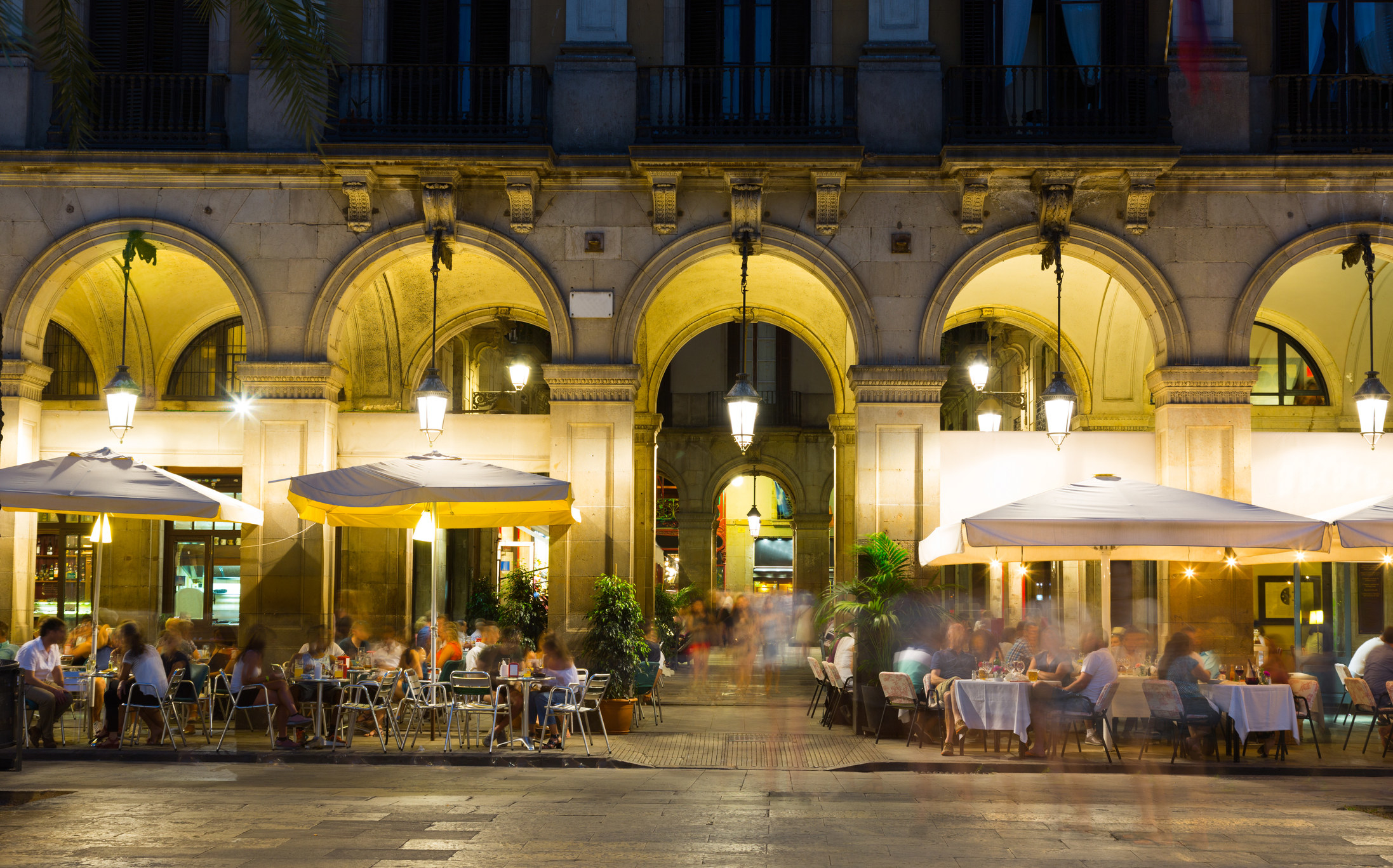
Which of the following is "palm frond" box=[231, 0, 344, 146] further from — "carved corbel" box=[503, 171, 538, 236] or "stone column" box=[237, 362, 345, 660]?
"stone column" box=[237, 362, 345, 660]

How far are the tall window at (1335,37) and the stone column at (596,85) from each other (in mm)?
7663

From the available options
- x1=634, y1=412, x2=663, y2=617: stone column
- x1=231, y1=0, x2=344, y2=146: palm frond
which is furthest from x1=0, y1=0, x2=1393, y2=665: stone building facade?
x1=231, y1=0, x2=344, y2=146: palm frond

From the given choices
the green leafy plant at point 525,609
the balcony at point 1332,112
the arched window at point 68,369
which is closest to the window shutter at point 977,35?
the balcony at point 1332,112

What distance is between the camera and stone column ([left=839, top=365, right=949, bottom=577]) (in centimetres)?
1454

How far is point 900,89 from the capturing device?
588 inches

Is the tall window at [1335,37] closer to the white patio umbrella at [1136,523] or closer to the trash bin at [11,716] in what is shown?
the white patio umbrella at [1136,523]

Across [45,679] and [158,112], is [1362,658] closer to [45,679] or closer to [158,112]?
[45,679]

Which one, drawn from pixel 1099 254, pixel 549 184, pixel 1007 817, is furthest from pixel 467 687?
pixel 1099 254

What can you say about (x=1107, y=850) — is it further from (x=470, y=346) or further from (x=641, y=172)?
(x=470, y=346)

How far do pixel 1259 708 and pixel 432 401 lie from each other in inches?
344

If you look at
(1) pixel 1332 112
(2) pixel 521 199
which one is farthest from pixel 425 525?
(1) pixel 1332 112

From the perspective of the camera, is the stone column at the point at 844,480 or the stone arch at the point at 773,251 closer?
the stone arch at the point at 773,251

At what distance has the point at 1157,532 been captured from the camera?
36.7ft

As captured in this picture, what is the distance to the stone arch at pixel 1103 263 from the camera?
48.0ft
